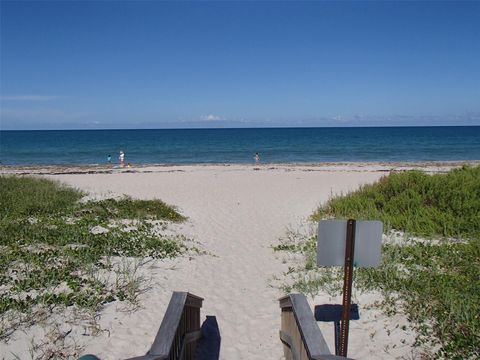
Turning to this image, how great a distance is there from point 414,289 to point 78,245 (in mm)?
6734

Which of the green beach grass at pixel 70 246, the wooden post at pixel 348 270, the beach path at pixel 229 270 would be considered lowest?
the beach path at pixel 229 270

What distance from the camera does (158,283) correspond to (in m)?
7.87

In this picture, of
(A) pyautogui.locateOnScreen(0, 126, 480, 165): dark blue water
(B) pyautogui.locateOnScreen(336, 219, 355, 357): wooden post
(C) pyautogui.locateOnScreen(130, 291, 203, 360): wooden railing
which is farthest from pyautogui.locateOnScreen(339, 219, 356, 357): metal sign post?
(A) pyautogui.locateOnScreen(0, 126, 480, 165): dark blue water

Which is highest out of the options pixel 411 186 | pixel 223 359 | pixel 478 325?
pixel 411 186

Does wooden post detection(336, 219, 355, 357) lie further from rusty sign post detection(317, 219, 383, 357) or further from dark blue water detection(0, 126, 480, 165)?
dark blue water detection(0, 126, 480, 165)

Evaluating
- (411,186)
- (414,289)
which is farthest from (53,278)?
(411,186)

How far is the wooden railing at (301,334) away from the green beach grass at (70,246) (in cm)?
275

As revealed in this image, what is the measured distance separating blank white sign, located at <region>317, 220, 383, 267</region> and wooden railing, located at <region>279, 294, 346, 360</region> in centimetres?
64

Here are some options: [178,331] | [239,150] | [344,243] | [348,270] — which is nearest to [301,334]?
[348,270]

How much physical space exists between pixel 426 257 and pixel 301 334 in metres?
5.20

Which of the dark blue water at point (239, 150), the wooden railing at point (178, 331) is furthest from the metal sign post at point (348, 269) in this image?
the dark blue water at point (239, 150)

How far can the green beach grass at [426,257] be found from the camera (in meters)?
5.52

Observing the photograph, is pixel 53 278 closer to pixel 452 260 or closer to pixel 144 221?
pixel 144 221

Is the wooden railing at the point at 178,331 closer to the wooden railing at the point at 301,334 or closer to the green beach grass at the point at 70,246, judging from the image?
the wooden railing at the point at 301,334
